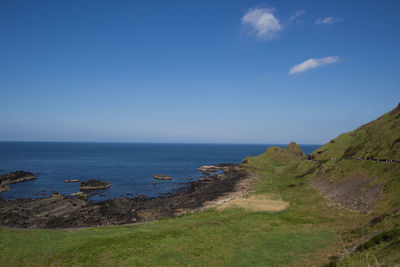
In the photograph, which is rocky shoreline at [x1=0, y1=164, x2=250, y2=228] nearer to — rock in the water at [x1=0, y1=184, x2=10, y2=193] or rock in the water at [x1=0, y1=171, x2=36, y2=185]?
rock in the water at [x1=0, y1=184, x2=10, y2=193]

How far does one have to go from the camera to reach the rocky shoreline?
45.8 meters

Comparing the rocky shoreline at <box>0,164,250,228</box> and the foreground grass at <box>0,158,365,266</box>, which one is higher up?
the foreground grass at <box>0,158,365,266</box>

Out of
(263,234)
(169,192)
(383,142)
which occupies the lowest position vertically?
(169,192)

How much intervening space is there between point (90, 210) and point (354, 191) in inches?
2292

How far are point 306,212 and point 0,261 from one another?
44.4 meters

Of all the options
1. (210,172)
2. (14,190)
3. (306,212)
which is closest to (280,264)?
(306,212)

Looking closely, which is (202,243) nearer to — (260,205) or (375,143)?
(260,205)

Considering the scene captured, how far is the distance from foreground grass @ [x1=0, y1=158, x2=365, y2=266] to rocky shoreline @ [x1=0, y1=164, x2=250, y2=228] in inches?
511

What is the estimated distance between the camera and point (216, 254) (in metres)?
26.0

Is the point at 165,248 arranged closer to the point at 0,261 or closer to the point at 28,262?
the point at 28,262

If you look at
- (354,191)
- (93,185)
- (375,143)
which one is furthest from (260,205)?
(93,185)

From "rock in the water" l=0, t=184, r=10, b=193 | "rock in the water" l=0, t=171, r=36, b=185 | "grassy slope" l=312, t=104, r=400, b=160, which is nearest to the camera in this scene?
"grassy slope" l=312, t=104, r=400, b=160

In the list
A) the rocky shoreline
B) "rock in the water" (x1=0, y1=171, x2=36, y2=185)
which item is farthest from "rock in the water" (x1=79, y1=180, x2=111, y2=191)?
"rock in the water" (x1=0, y1=171, x2=36, y2=185)

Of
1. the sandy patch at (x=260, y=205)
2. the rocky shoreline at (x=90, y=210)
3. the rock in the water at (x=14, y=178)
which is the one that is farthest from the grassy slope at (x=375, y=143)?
the rock in the water at (x=14, y=178)
